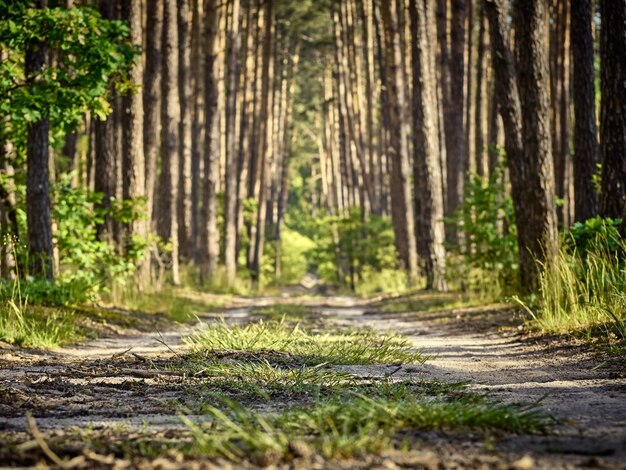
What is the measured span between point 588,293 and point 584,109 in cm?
932

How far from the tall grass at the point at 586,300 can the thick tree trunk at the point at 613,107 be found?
164 cm

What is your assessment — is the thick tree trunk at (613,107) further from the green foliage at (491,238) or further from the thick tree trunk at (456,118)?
the thick tree trunk at (456,118)

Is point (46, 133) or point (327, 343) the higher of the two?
point (46, 133)

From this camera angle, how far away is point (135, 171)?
1666 cm

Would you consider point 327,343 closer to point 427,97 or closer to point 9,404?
point 9,404

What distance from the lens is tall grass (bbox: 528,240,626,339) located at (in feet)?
25.3

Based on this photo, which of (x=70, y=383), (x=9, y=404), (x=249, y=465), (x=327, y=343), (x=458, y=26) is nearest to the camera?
(x=249, y=465)

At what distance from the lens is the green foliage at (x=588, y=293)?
7.75m

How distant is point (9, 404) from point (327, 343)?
391 cm

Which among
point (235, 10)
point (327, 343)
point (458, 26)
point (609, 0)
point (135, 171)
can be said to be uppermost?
point (235, 10)

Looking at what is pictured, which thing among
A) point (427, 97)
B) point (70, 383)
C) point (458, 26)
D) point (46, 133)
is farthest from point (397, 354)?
point (458, 26)

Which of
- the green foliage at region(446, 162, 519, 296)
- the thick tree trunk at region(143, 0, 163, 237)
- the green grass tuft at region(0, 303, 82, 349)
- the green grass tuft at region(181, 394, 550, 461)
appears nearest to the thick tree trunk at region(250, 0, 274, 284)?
the thick tree trunk at region(143, 0, 163, 237)

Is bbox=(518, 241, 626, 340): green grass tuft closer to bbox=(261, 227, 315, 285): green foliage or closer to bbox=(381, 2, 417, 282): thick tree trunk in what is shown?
bbox=(381, 2, 417, 282): thick tree trunk

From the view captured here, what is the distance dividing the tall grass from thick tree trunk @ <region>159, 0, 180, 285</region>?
44.0ft
